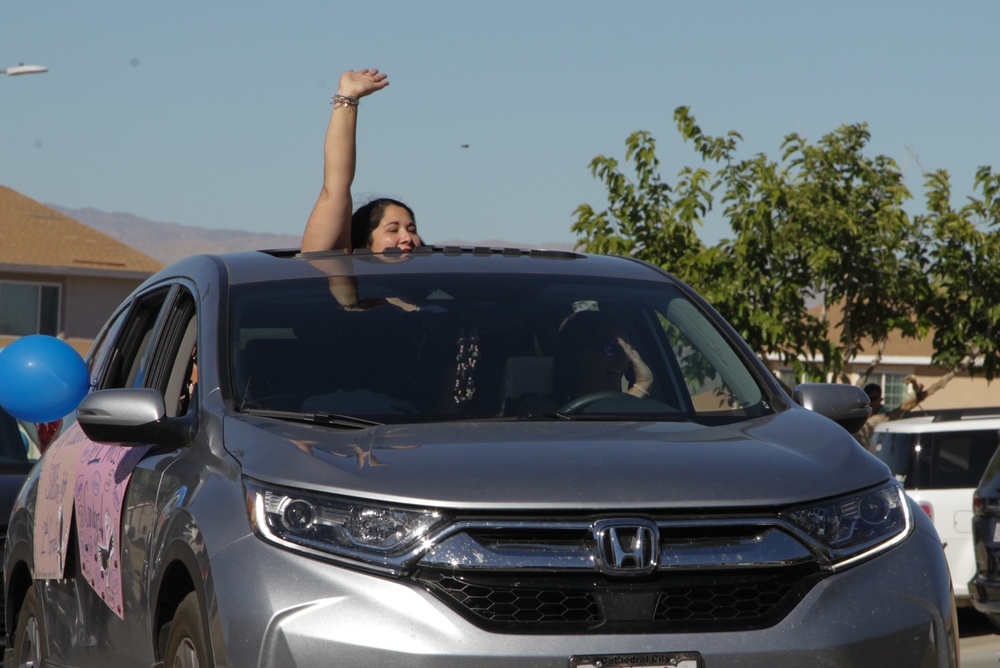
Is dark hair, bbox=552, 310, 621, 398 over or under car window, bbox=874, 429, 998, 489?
over

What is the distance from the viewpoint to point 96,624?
5055 mm

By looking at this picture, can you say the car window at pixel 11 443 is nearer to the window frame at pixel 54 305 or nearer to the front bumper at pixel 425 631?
the front bumper at pixel 425 631

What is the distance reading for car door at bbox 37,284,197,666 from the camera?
15.1 ft

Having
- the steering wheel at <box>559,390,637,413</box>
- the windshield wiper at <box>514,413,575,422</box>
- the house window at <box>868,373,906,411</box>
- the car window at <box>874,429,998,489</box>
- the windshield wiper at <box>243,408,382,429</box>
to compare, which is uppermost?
the steering wheel at <box>559,390,637,413</box>

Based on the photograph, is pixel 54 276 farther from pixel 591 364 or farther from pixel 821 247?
pixel 591 364

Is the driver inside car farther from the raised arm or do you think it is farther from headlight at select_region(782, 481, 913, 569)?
the raised arm

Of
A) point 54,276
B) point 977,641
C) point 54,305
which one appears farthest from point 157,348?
point 54,305

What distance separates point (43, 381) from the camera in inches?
240

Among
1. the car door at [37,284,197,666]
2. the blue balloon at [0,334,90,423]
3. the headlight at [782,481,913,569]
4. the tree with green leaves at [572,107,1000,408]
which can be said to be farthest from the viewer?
the tree with green leaves at [572,107,1000,408]

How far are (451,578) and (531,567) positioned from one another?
0.59ft

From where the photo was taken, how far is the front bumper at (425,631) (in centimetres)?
361

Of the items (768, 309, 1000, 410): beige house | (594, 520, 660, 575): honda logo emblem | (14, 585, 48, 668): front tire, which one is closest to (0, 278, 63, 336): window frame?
(768, 309, 1000, 410): beige house

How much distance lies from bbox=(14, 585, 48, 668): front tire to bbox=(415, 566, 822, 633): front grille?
2630mm

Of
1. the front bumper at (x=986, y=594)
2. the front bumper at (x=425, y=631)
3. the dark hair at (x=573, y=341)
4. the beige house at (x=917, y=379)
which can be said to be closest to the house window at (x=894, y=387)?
the beige house at (x=917, y=379)
